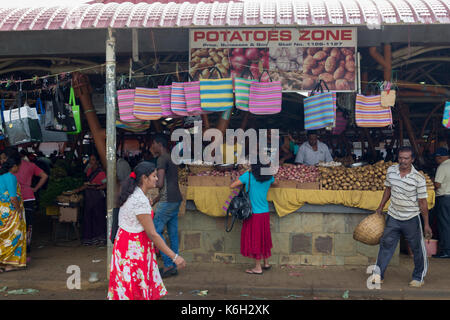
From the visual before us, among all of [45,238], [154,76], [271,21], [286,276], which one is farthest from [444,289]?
[45,238]

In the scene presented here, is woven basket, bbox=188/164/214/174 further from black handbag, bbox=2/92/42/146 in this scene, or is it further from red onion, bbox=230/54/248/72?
black handbag, bbox=2/92/42/146

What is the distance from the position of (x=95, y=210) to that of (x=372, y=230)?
5402mm

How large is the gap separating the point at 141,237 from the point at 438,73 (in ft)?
24.4

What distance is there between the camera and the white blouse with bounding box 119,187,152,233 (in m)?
3.88

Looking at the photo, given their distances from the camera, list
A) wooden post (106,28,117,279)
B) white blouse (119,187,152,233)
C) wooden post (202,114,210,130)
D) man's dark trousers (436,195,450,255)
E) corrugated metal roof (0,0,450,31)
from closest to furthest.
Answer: white blouse (119,187,152,233)
corrugated metal roof (0,0,450,31)
wooden post (106,28,117,279)
man's dark trousers (436,195,450,255)
wooden post (202,114,210,130)

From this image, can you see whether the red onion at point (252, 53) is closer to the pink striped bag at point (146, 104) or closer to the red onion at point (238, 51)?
the red onion at point (238, 51)

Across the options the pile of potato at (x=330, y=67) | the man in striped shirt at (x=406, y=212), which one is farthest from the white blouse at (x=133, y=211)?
the pile of potato at (x=330, y=67)

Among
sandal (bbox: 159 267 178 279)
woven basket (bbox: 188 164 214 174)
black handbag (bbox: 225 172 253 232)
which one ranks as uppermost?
woven basket (bbox: 188 164 214 174)

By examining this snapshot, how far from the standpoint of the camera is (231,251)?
7035mm

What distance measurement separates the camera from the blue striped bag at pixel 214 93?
6637 mm

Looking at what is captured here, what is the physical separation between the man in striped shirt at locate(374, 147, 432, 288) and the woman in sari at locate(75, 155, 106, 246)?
536cm

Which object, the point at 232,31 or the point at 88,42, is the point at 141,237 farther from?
the point at 88,42

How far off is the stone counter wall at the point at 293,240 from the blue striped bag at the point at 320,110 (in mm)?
1485

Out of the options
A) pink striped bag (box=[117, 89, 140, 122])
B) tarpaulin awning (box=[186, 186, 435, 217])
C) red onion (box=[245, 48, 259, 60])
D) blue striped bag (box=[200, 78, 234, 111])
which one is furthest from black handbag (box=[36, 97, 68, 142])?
red onion (box=[245, 48, 259, 60])
